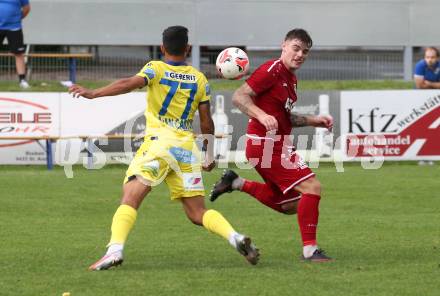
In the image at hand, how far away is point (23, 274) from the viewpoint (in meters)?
8.06

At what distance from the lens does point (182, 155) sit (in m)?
8.31

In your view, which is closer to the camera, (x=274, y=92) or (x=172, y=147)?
(x=172, y=147)

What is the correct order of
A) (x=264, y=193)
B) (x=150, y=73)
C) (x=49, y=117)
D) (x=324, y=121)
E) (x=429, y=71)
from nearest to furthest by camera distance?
1. (x=150, y=73)
2. (x=324, y=121)
3. (x=264, y=193)
4. (x=49, y=117)
5. (x=429, y=71)

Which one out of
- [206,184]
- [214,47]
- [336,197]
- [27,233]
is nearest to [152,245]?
[27,233]

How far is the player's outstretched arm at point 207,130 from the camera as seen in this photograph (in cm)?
849

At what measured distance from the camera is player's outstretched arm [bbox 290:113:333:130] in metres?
9.02

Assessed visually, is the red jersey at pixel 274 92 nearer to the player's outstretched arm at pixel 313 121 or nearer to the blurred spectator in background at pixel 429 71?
the player's outstretched arm at pixel 313 121

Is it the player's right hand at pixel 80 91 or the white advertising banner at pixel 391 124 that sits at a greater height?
the player's right hand at pixel 80 91

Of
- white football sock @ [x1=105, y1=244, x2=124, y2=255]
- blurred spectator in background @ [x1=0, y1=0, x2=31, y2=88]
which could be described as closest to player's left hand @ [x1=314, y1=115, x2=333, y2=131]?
white football sock @ [x1=105, y1=244, x2=124, y2=255]

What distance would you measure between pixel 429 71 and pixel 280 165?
1129 cm

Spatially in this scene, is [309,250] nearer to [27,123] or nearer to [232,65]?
[232,65]

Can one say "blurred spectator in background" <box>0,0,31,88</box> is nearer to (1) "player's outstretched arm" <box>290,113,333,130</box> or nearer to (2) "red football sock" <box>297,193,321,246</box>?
(1) "player's outstretched arm" <box>290,113,333,130</box>

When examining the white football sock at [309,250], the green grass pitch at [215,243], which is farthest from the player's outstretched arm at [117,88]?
the white football sock at [309,250]

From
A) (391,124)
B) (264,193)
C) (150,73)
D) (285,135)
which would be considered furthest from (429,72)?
(150,73)
